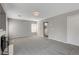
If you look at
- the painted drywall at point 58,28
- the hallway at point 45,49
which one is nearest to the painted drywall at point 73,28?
the painted drywall at point 58,28

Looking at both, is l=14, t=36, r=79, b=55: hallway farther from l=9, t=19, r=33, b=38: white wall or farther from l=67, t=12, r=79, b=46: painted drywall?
l=9, t=19, r=33, b=38: white wall

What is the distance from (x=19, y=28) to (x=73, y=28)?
22.2ft

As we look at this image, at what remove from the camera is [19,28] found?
10.5 m

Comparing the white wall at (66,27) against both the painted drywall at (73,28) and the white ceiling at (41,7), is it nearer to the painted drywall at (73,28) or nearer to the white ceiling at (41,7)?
the painted drywall at (73,28)

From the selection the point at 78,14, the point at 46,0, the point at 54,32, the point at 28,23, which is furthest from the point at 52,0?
the point at 28,23

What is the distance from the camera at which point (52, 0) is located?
4.14ft

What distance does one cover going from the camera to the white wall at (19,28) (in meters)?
9.92

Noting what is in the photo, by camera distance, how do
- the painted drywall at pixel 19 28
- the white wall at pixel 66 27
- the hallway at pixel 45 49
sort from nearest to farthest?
the hallway at pixel 45 49 → the white wall at pixel 66 27 → the painted drywall at pixel 19 28

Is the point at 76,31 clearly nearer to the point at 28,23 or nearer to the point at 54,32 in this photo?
the point at 54,32

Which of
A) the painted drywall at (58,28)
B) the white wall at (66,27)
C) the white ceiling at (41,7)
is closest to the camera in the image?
the white ceiling at (41,7)

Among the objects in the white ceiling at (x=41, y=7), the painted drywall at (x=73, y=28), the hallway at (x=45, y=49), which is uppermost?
the white ceiling at (x=41, y=7)

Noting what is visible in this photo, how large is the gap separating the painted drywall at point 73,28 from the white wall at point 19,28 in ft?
20.7

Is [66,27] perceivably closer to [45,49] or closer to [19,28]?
[45,49]

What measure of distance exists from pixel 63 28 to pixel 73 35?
3.41 ft
